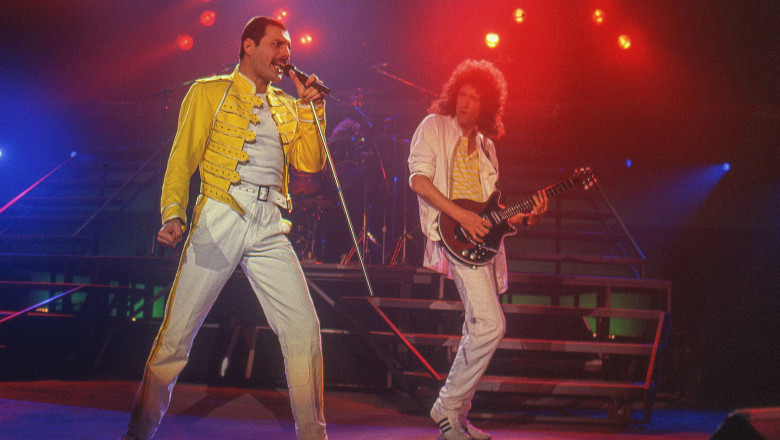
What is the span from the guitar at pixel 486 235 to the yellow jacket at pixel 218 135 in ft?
3.46

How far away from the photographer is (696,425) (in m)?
4.59

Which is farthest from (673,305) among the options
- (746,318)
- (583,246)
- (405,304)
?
(405,304)

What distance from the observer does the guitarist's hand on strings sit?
3.47m

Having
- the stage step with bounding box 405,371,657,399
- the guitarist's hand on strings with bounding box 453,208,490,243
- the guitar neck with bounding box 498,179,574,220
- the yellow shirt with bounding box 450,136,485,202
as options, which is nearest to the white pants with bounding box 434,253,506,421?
the guitarist's hand on strings with bounding box 453,208,490,243

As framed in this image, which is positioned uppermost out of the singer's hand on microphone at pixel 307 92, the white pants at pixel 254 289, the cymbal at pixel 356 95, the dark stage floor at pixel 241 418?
the cymbal at pixel 356 95

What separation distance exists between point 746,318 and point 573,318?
221 centimetres

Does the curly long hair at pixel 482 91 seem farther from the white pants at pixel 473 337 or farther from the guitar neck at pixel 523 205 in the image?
the white pants at pixel 473 337

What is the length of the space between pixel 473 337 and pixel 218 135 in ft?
5.78

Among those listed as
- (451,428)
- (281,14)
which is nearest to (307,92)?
(451,428)

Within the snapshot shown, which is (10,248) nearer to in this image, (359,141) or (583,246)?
(359,141)

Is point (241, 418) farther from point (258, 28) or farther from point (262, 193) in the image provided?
point (258, 28)

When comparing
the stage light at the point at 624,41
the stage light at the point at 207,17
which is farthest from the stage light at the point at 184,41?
the stage light at the point at 624,41

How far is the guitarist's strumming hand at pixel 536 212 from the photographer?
376 centimetres

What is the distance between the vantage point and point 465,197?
12.2 ft
